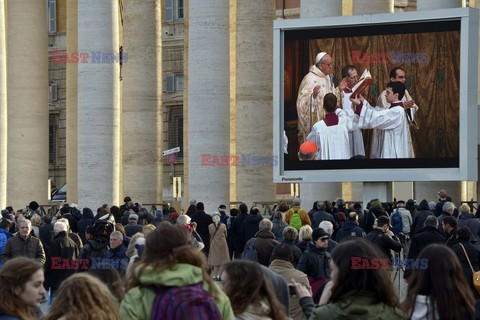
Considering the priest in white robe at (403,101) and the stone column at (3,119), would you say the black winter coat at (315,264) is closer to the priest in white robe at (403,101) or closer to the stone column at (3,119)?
the priest in white robe at (403,101)

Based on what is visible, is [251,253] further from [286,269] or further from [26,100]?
[26,100]

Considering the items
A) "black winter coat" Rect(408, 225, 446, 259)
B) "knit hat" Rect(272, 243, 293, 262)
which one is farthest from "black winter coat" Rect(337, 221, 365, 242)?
"knit hat" Rect(272, 243, 293, 262)

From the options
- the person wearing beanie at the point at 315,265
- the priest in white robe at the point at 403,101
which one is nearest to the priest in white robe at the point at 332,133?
the priest in white robe at the point at 403,101

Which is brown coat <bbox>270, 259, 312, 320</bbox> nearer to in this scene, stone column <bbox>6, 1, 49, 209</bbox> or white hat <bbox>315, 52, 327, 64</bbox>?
white hat <bbox>315, 52, 327, 64</bbox>

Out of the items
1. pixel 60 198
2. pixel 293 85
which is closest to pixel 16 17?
pixel 293 85

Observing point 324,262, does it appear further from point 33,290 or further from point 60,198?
Answer: point 60,198

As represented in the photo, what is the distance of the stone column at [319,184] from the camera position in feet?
143

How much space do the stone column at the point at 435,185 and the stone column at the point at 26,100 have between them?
52.7 ft

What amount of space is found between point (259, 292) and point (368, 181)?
91.3 ft

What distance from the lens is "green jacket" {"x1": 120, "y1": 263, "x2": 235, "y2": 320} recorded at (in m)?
10.5

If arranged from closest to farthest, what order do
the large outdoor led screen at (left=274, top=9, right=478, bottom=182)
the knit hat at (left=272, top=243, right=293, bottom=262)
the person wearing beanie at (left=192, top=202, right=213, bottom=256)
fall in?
the knit hat at (left=272, top=243, right=293, bottom=262) → the person wearing beanie at (left=192, top=202, right=213, bottom=256) → the large outdoor led screen at (left=274, top=9, right=478, bottom=182)

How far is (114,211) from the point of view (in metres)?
35.5

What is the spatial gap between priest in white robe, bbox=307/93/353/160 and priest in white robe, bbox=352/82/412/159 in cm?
50

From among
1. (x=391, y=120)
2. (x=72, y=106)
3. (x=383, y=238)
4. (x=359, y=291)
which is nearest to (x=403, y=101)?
(x=391, y=120)
